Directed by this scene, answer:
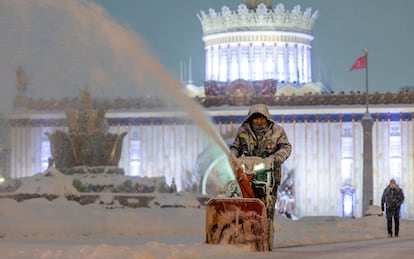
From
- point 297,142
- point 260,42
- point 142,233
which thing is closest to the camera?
point 142,233

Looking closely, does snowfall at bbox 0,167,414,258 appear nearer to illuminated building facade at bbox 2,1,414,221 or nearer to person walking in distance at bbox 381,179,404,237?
person walking in distance at bbox 381,179,404,237

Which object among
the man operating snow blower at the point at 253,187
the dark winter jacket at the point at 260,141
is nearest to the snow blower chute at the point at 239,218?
the man operating snow blower at the point at 253,187

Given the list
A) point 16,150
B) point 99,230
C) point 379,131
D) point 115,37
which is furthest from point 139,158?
point 115,37

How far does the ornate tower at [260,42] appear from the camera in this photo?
66.4 meters

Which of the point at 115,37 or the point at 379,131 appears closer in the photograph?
the point at 115,37

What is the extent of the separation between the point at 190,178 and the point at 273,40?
1463cm

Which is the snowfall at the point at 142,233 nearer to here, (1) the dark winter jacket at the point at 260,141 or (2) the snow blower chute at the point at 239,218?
(2) the snow blower chute at the point at 239,218

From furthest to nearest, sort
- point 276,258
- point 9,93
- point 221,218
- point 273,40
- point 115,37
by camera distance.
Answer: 1. point 273,40
2. point 9,93
3. point 115,37
4. point 221,218
5. point 276,258

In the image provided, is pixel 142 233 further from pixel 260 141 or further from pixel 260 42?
pixel 260 42

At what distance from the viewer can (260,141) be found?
1418cm

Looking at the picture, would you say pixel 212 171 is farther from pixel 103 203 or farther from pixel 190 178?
pixel 103 203

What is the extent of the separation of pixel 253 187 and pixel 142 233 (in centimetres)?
1045

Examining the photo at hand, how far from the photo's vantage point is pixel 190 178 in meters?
55.3

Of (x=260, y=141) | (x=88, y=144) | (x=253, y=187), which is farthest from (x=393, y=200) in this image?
(x=88, y=144)
